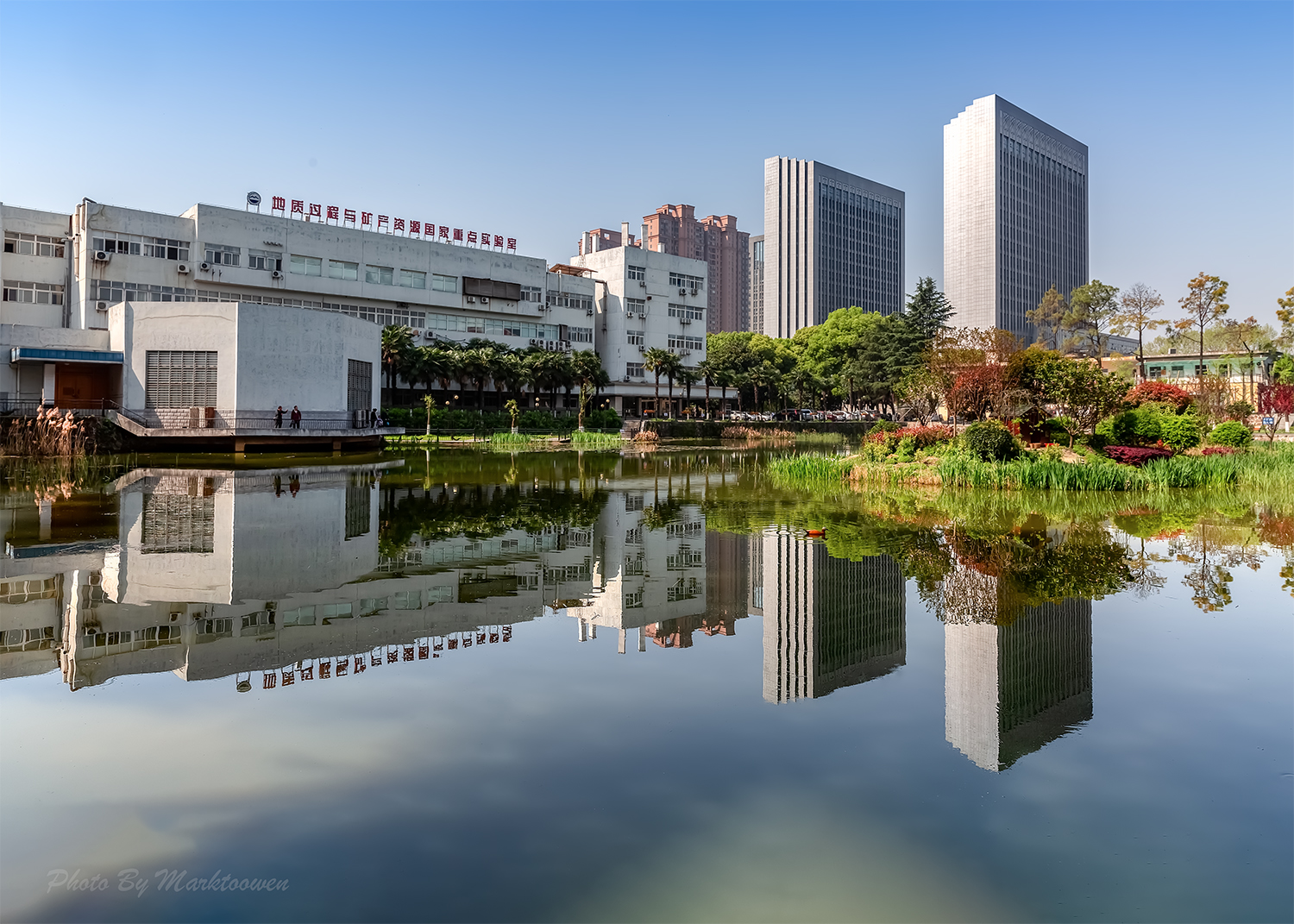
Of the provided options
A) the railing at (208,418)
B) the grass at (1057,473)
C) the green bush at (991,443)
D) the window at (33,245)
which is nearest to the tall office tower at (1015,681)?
the grass at (1057,473)

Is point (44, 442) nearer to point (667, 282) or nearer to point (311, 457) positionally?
point (311, 457)

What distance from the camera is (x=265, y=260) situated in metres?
51.3

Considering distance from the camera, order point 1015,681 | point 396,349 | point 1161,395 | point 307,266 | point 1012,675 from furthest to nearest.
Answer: point 307,266
point 396,349
point 1161,395
point 1012,675
point 1015,681

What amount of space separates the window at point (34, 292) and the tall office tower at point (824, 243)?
107 meters

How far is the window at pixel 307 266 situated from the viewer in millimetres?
52625

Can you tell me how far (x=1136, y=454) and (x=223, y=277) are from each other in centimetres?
4804

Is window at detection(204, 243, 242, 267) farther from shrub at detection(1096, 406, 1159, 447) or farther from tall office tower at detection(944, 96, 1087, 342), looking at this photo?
tall office tower at detection(944, 96, 1087, 342)

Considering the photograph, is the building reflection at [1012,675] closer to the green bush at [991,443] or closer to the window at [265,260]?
the green bush at [991,443]

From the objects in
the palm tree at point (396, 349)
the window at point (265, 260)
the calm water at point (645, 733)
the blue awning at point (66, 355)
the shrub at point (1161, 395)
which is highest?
the window at point (265, 260)

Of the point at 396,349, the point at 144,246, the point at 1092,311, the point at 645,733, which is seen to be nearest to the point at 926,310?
the point at 1092,311

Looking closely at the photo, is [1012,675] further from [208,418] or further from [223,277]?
[223,277]

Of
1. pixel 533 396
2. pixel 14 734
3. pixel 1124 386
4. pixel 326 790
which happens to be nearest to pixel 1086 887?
pixel 326 790

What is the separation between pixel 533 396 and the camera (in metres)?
63.0

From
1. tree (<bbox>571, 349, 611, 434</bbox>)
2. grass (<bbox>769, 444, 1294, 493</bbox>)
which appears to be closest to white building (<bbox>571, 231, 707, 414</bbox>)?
tree (<bbox>571, 349, 611, 434</bbox>)
